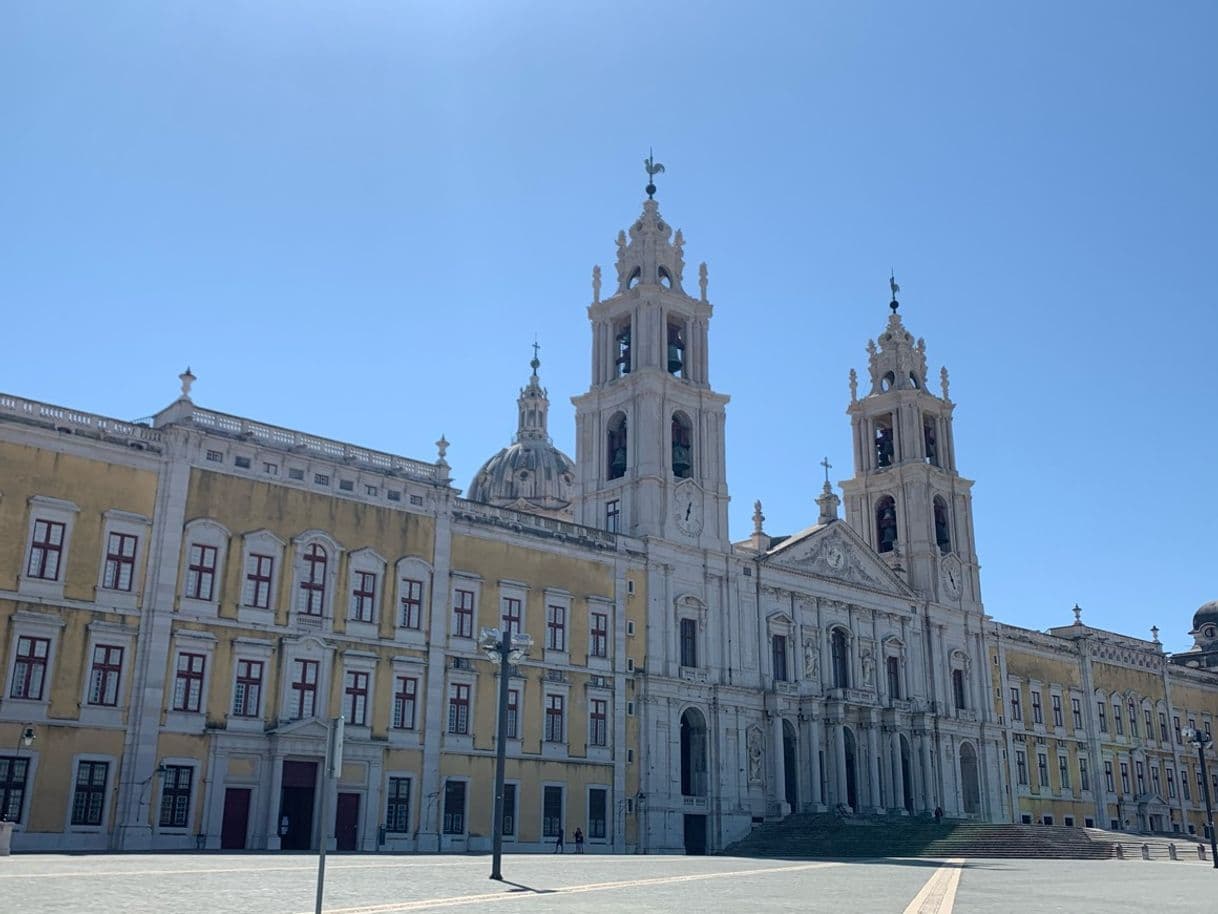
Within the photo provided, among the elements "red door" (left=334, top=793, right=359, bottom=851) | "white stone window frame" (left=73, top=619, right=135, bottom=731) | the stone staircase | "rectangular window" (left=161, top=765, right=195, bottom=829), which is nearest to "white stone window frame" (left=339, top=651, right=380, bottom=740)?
"red door" (left=334, top=793, right=359, bottom=851)

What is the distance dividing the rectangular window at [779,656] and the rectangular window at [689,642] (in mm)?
4311

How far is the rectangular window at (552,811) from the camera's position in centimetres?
4556

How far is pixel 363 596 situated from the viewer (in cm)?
4234

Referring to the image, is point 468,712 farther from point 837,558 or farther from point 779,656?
point 837,558

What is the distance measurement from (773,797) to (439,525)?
1981 centimetres

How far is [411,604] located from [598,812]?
11.4m

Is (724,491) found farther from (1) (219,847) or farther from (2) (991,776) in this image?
(1) (219,847)

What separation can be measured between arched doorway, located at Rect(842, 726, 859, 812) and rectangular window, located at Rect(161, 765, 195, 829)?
101ft

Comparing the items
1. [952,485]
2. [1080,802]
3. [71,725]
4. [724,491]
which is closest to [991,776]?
[1080,802]

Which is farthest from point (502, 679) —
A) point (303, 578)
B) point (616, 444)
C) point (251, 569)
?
point (616, 444)

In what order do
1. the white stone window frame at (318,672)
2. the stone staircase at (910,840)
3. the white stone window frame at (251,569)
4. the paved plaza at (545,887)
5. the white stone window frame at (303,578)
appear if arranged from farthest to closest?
the stone staircase at (910,840)
the white stone window frame at (303,578)
the white stone window frame at (318,672)
the white stone window frame at (251,569)
the paved plaza at (545,887)

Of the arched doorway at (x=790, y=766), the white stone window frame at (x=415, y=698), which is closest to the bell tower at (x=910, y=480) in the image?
the arched doorway at (x=790, y=766)

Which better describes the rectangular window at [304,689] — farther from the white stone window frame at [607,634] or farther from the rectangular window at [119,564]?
the white stone window frame at [607,634]

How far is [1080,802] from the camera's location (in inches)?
2776
